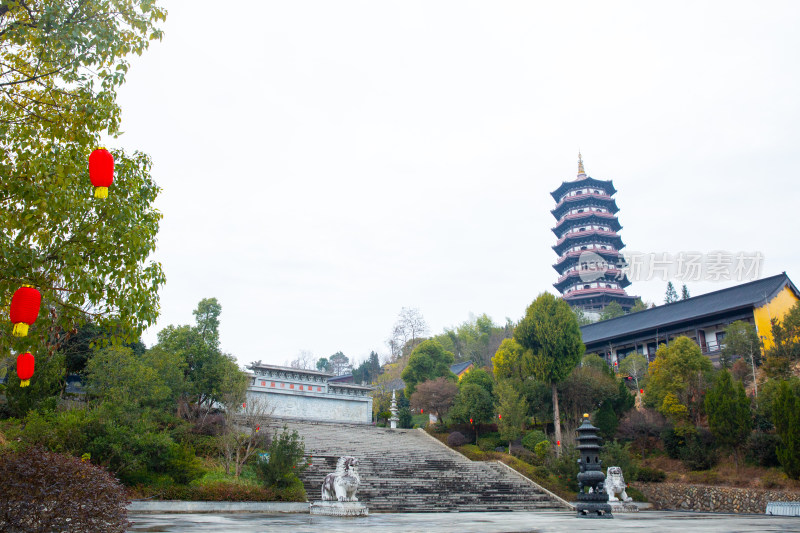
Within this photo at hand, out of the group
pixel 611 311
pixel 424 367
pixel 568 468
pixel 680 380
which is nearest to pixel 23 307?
pixel 568 468

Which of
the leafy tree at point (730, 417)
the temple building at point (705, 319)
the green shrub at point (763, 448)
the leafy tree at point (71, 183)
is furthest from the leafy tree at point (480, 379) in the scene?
the leafy tree at point (71, 183)

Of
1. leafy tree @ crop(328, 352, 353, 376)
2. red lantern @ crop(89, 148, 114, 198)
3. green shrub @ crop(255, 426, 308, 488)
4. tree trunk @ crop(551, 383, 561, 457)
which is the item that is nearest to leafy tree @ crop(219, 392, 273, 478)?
green shrub @ crop(255, 426, 308, 488)

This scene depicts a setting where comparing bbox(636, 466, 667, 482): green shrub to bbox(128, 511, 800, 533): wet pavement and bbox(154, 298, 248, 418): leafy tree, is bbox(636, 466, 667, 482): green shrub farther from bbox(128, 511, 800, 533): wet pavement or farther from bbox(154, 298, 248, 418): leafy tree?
bbox(154, 298, 248, 418): leafy tree

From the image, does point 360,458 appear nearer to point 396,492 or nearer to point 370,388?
point 396,492

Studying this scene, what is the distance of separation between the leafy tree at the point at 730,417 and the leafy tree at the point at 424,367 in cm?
1692

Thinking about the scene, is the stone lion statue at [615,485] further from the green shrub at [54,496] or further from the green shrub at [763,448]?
the green shrub at [54,496]

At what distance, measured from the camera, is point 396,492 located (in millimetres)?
16906

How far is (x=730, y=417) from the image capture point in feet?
58.9

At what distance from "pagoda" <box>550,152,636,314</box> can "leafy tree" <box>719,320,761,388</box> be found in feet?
82.3

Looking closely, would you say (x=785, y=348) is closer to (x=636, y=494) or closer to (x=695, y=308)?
(x=636, y=494)

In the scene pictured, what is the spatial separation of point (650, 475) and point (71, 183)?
19.8 metres

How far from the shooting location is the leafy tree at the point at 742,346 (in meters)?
23.9

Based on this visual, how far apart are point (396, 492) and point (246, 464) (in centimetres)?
488

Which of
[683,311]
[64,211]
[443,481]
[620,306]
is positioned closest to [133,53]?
[64,211]
